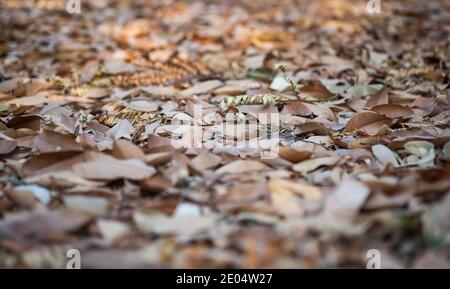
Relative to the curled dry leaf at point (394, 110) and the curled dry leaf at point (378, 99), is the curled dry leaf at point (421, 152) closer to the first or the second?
the curled dry leaf at point (394, 110)

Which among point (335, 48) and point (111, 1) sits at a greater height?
point (111, 1)

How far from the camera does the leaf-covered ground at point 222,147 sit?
3.45 ft

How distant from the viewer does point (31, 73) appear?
7.55 ft

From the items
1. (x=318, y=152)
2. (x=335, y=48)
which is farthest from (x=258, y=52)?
(x=318, y=152)

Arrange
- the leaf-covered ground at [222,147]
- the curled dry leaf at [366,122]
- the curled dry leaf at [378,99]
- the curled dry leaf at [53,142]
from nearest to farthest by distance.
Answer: the leaf-covered ground at [222,147], the curled dry leaf at [53,142], the curled dry leaf at [366,122], the curled dry leaf at [378,99]

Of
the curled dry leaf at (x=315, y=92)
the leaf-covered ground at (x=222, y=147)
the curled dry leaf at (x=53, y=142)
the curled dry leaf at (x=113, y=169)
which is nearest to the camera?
the leaf-covered ground at (x=222, y=147)

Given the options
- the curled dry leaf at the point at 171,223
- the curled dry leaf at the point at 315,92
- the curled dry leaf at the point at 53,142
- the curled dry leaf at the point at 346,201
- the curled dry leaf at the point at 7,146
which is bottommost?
the curled dry leaf at the point at 171,223

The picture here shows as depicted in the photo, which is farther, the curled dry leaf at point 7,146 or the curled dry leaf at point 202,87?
the curled dry leaf at point 202,87

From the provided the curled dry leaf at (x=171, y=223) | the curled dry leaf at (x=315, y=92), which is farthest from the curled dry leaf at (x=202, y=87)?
the curled dry leaf at (x=171, y=223)

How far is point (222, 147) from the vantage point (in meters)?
1.49

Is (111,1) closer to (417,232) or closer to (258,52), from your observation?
(258,52)

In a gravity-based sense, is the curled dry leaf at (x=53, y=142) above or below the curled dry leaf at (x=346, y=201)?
above

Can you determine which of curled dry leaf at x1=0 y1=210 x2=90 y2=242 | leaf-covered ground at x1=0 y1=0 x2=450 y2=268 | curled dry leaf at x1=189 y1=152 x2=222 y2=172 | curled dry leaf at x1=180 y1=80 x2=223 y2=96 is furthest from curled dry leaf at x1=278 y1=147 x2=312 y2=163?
curled dry leaf at x1=180 y1=80 x2=223 y2=96
